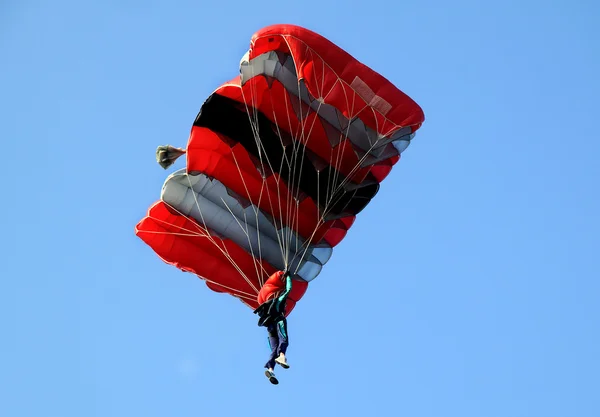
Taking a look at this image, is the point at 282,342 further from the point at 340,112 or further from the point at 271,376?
the point at 340,112

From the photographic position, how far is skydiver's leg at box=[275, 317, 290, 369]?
19.2m

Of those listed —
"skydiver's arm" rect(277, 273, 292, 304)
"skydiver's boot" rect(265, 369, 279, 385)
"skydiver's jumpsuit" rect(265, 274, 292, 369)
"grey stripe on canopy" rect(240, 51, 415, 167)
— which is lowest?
"skydiver's boot" rect(265, 369, 279, 385)

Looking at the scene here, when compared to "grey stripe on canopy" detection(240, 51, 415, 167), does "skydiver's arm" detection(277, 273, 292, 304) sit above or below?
below

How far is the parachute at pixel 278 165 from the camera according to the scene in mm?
19531

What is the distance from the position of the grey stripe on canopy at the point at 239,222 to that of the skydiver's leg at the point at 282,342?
6.06ft

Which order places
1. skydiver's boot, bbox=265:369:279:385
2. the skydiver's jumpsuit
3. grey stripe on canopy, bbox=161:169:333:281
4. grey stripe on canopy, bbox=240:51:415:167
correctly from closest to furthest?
skydiver's boot, bbox=265:369:279:385 < the skydiver's jumpsuit < grey stripe on canopy, bbox=240:51:415:167 < grey stripe on canopy, bbox=161:169:333:281

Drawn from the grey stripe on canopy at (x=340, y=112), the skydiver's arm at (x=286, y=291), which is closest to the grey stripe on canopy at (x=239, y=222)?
the skydiver's arm at (x=286, y=291)

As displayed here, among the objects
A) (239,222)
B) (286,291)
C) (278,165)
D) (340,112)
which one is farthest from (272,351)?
(340,112)

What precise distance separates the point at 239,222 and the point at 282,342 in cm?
299

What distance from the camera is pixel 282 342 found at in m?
19.5

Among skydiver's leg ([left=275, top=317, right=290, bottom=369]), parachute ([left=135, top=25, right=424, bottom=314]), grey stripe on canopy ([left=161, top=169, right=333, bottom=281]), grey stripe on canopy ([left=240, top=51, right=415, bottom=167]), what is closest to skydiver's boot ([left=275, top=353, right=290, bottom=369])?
skydiver's leg ([left=275, top=317, right=290, bottom=369])

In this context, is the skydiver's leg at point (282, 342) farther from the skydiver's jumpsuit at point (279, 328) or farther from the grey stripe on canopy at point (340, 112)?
the grey stripe on canopy at point (340, 112)

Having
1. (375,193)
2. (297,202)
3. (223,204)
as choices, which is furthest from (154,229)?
(375,193)

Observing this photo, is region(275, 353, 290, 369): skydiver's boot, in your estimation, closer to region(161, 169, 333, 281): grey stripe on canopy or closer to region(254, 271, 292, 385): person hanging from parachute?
region(254, 271, 292, 385): person hanging from parachute
